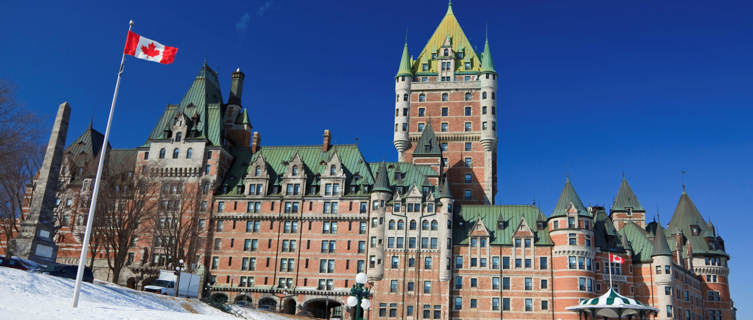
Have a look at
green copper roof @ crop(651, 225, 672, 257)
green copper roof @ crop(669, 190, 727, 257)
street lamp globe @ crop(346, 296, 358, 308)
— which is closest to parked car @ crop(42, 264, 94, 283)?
street lamp globe @ crop(346, 296, 358, 308)

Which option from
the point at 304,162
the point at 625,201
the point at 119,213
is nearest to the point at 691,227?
the point at 625,201

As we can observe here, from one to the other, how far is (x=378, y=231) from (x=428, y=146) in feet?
57.9

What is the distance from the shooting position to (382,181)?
83.0 m

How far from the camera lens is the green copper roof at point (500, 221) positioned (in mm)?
80625

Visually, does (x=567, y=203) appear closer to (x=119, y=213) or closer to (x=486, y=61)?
(x=486, y=61)

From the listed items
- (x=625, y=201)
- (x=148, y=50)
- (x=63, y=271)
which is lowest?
(x=63, y=271)

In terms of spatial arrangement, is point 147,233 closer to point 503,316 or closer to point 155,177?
point 155,177

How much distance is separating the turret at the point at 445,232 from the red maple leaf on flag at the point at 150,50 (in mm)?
49919

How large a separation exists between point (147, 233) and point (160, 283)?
23.3m

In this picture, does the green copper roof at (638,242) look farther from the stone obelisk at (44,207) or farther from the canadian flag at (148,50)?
the stone obelisk at (44,207)

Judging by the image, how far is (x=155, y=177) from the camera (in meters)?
87.6

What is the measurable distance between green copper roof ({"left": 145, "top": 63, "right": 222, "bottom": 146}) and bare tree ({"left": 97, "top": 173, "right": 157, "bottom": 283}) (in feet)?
45.8

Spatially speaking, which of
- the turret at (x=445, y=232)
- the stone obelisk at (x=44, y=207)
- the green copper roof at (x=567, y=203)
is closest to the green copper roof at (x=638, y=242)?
the green copper roof at (x=567, y=203)

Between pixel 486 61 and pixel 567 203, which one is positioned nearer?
pixel 567 203
